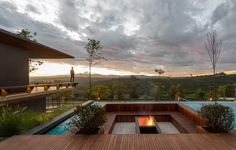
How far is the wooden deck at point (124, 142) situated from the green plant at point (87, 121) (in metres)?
0.31

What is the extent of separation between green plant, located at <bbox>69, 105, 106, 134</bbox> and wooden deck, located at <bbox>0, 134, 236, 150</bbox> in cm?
31

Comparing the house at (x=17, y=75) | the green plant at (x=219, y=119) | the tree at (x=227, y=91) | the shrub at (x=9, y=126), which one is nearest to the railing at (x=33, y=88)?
the house at (x=17, y=75)

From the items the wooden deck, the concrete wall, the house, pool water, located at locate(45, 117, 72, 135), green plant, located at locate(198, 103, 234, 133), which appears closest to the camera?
the wooden deck

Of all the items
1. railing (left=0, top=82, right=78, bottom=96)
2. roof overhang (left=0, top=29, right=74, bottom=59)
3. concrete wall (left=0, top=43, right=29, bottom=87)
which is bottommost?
railing (left=0, top=82, right=78, bottom=96)

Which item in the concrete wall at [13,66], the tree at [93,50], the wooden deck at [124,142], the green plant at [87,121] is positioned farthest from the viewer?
the tree at [93,50]

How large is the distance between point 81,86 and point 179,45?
914 centimetres

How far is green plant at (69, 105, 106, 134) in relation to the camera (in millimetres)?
5020

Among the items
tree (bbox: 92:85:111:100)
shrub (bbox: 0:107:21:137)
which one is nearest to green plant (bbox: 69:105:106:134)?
shrub (bbox: 0:107:21:137)

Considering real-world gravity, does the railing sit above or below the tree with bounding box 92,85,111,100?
above

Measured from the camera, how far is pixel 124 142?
4270 millimetres

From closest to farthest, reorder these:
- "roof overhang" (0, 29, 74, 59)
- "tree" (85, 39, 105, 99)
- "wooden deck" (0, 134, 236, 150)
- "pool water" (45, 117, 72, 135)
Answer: "wooden deck" (0, 134, 236, 150)
"pool water" (45, 117, 72, 135)
"roof overhang" (0, 29, 74, 59)
"tree" (85, 39, 105, 99)

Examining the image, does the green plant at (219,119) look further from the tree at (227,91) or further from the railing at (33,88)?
the tree at (227,91)

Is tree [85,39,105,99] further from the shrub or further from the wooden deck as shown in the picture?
the wooden deck

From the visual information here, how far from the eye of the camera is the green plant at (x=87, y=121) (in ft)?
16.5
